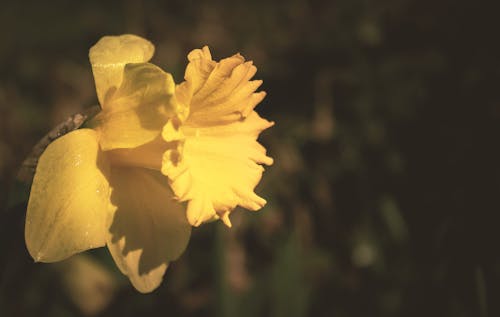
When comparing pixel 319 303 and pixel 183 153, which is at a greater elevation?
pixel 183 153

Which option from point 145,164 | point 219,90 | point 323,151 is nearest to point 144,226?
point 145,164

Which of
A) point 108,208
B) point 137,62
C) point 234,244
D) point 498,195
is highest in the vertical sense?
point 137,62

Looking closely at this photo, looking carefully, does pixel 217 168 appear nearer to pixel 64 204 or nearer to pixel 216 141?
pixel 216 141

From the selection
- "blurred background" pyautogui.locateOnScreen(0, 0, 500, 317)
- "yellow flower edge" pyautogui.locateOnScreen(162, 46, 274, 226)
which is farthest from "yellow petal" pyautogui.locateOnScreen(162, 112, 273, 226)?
"blurred background" pyautogui.locateOnScreen(0, 0, 500, 317)

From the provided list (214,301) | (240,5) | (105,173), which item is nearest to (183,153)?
(105,173)

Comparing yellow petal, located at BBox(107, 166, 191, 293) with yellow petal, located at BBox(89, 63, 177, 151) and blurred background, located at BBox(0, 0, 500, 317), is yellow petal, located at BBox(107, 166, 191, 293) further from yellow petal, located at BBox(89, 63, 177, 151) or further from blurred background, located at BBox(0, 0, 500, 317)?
blurred background, located at BBox(0, 0, 500, 317)

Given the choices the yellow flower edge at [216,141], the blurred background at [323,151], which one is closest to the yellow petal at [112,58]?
the yellow flower edge at [216,141]

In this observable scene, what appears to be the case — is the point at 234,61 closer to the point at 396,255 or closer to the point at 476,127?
the point at 396,255

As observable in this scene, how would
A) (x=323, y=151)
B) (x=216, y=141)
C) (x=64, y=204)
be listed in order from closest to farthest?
1. (x=64, y=204)
2. (x=216, y=141)
3. (x=323, y=151)
